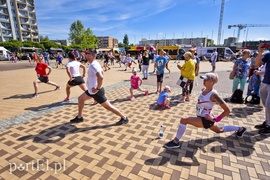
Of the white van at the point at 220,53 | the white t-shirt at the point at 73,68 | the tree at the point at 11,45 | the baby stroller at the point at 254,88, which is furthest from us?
the tree at the point at 11,45

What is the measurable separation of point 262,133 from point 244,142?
2.20ft

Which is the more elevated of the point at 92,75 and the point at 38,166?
the point at 92,75

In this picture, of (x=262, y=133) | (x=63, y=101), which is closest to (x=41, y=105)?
(x=63, y=101)

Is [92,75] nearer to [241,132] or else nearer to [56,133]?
[56,133]

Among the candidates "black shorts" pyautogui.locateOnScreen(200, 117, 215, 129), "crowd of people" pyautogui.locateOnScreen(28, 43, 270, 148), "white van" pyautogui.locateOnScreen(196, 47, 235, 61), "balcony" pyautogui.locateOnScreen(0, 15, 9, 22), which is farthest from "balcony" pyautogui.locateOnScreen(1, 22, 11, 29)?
"black shorts" pyautogui.locateOnScreen(200, 117, 215, 129)

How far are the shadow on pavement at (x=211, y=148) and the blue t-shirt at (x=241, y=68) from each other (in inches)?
97.3

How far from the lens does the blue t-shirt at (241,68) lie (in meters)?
5.15

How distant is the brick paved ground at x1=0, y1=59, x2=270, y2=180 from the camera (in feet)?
7.91

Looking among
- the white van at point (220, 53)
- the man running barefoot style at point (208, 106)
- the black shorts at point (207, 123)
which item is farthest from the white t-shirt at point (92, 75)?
the white van at point (220, 53)

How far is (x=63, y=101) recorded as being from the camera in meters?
5.79

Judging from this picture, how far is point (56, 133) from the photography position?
3562 millimetres

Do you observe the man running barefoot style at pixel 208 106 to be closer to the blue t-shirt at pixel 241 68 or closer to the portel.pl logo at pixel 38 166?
the portel.pl logo at pixel 38 166

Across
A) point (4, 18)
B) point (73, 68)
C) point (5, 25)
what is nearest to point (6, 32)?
point (5, 25)

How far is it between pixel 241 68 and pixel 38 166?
5947mm
